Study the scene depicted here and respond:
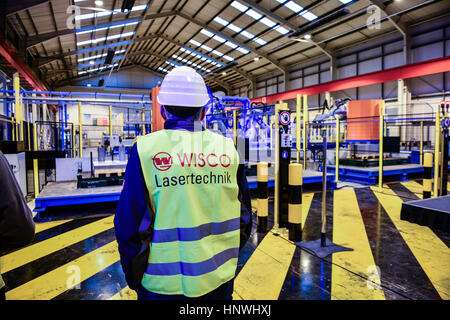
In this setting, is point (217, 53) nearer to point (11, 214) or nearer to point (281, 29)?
point (281, 29)

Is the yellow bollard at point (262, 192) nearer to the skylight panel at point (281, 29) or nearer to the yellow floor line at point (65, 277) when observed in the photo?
the yellow floor line at point (65, 277)

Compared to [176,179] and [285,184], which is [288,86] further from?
[176,179]

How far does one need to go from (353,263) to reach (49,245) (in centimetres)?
406

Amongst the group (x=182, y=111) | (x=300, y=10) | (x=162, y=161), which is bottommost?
(x=162, y=161)

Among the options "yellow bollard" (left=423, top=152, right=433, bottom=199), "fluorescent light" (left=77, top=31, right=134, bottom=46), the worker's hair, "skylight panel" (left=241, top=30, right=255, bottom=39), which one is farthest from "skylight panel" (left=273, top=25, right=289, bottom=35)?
the worker's hair

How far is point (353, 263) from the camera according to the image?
3.40 metres

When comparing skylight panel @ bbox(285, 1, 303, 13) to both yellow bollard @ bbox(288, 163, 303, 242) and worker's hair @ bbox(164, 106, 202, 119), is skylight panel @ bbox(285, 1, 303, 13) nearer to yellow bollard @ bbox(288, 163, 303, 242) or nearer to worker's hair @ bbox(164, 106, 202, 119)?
yellow bollard @ bbox(288, 163, 303, 242)

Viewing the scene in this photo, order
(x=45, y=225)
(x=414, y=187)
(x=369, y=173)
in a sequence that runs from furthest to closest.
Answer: (x=369, y=173)
(x=414, y=187)
(x=45, y=225)

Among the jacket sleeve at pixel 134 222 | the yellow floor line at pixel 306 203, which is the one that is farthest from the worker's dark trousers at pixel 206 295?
the yellow floor line at pixel 306 203

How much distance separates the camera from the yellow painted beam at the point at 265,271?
274cm

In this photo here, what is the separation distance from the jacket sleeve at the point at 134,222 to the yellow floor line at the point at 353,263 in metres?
2.09

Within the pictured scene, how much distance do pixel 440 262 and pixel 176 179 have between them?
143 inches

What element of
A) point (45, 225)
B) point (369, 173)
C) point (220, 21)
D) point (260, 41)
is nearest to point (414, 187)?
point (369, 173)

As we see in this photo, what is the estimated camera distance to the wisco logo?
4.27 ft
